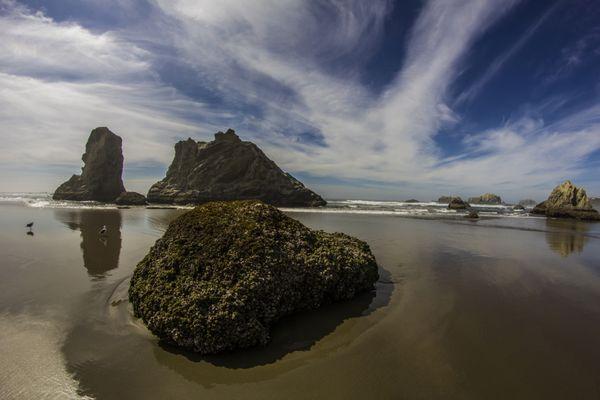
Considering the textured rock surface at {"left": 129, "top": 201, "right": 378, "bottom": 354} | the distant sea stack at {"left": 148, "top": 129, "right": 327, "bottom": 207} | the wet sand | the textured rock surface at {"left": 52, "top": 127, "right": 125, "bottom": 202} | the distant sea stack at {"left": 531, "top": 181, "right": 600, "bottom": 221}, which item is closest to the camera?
the wet sand

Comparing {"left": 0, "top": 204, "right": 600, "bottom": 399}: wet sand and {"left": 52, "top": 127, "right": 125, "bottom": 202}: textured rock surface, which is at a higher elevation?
{"left": 52, "top": 127, "right": 125, "bottom": 202}: textured rock surface

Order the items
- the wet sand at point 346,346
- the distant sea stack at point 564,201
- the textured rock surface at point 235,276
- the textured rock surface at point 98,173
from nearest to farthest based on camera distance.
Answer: the wet sand at point 346,346 → the textured rock surface at point 235,276 → the distant sea stack at point 564,201 → the textured rock surface at point 98,173

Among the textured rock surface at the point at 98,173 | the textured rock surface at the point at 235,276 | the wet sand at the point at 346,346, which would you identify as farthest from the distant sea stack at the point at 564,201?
the textured rock surface at the point at 98,173

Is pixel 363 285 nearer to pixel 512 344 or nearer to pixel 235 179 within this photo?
pixel 512 344

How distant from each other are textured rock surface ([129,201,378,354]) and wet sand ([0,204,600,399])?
0.40 m

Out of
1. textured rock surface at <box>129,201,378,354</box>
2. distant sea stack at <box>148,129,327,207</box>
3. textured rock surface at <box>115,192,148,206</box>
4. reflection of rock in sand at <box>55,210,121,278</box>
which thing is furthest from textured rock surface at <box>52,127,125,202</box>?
textured rock surface at <box>129,201,378,354</box>

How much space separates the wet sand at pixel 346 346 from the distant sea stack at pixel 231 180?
70.9 m

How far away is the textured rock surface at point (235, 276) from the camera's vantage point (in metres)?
6.03

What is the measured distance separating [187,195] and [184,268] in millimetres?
79006

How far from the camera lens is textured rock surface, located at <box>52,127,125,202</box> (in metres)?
83.1

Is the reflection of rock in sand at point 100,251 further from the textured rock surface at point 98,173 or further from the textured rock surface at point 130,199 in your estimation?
the textured rock surface at point 98,173

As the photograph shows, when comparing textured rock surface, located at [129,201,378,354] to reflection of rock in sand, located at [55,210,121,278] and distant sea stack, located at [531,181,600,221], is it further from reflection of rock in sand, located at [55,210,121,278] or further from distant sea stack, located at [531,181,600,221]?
distant sea stack, located at [531,181,600,221]

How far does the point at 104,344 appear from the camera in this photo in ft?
20.4

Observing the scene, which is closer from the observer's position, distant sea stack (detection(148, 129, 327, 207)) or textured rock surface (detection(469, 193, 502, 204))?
distant sea stack (detection(148, 129, 327, 207))
